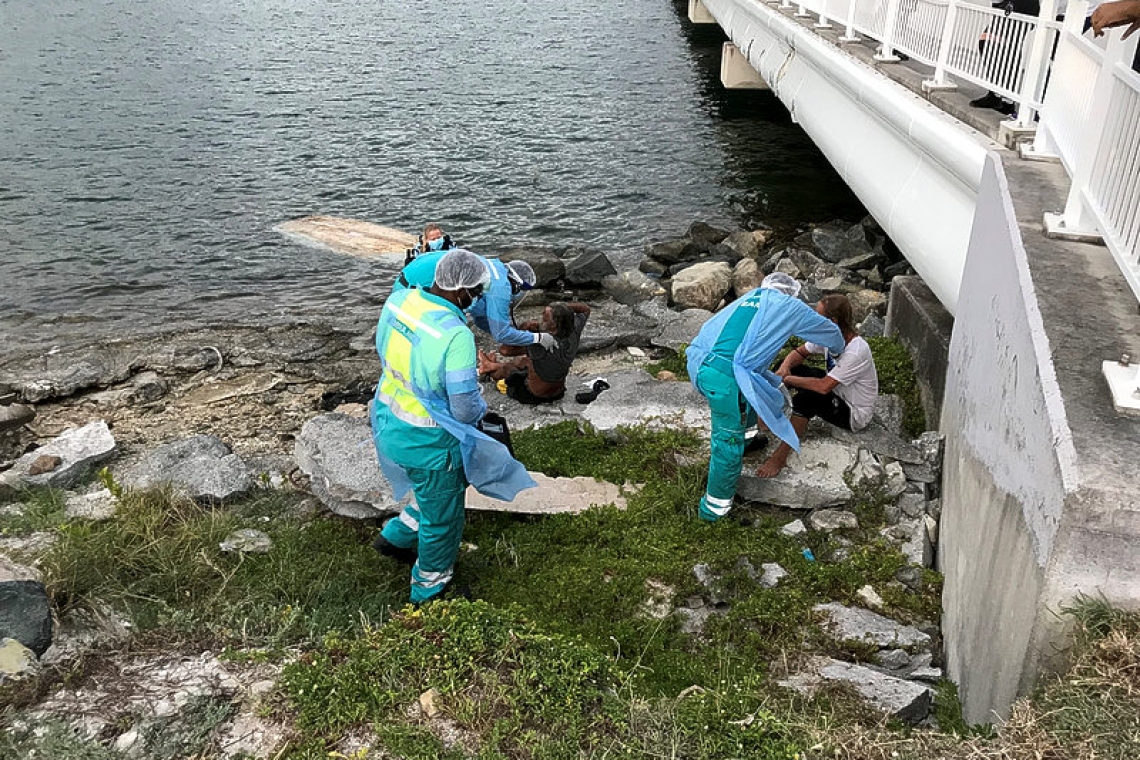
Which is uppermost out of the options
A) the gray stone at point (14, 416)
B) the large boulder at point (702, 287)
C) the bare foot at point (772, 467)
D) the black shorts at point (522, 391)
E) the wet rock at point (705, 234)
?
the bare foot at point (772, 467)

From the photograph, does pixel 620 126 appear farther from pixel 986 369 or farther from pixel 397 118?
pixel 986 369

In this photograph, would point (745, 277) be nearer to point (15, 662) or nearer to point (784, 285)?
point (784, 285)

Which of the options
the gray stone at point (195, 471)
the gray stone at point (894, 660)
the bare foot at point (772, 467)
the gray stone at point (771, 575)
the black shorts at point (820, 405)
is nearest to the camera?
the gray stone at point (894, 660)

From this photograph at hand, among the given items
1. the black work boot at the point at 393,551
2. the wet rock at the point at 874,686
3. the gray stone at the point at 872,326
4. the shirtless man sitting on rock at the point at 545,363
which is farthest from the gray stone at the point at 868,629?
the gray stone at the point at 872,326

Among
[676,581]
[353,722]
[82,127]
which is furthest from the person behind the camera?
[82,127]

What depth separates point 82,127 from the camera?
20234mm

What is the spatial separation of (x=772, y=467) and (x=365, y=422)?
10.4ft

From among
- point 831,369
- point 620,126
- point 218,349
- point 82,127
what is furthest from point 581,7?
point 831,369

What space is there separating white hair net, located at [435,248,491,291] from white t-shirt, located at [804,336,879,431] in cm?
228

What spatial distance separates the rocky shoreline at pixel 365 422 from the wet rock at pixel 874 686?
11mm

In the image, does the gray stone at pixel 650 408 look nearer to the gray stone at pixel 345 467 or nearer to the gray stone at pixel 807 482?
the gray stone at pixel 807 482

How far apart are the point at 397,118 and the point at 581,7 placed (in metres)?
22.3

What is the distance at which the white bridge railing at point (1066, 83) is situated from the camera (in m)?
4.04

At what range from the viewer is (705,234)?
14.1 meters
